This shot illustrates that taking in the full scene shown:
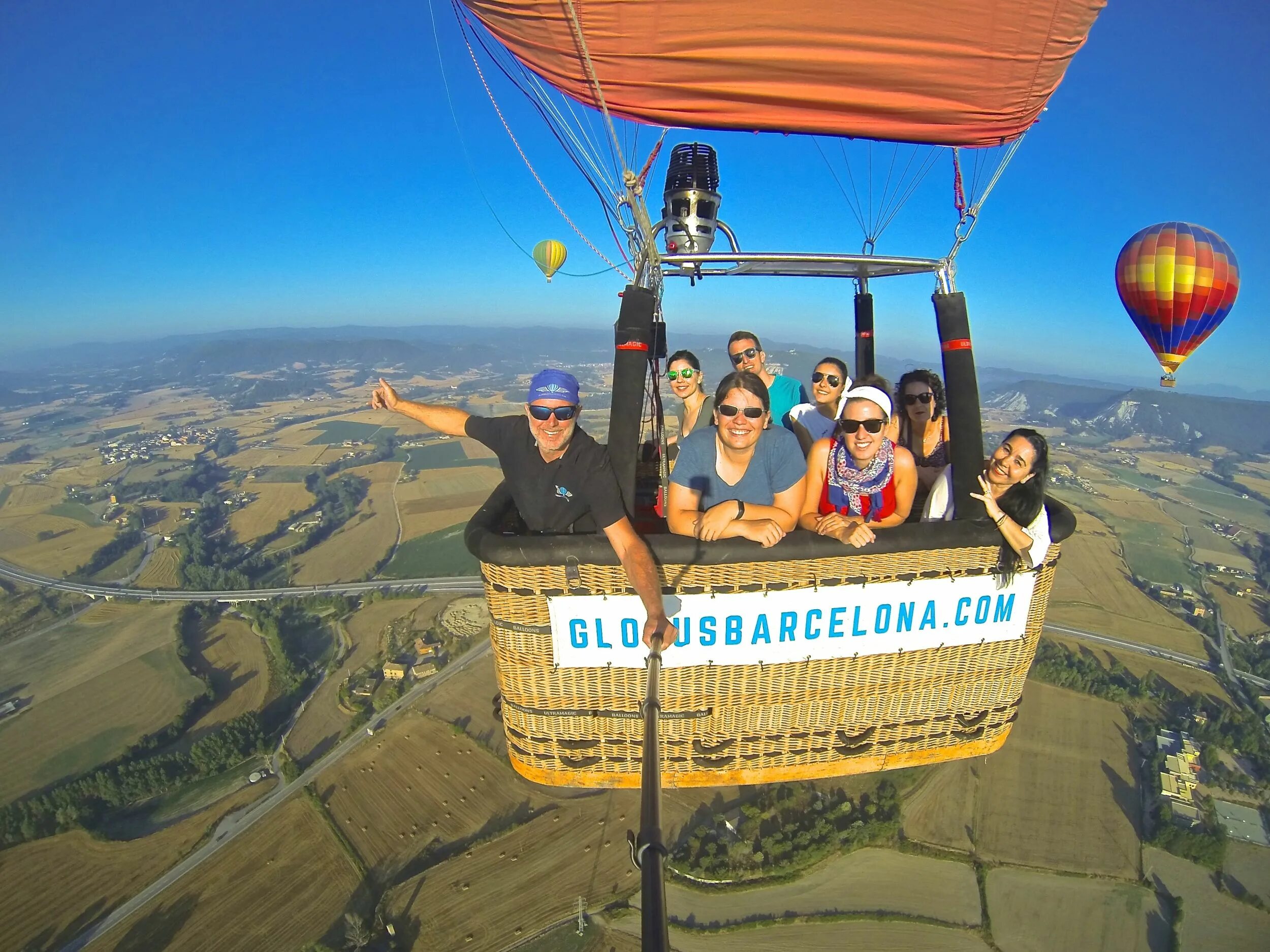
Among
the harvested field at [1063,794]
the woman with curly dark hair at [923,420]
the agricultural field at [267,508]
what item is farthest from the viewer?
the agricultural field at [267,508]

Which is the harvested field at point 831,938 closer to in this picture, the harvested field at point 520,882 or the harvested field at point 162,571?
the harvested field at point 520,882

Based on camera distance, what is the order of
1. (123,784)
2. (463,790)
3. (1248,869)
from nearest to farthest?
(1248,869) < (463,790) < (123,784)

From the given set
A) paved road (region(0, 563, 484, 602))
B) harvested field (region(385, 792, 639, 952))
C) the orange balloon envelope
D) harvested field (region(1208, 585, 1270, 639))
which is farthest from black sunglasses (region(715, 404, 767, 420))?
harvested field (region(1208, 585, 1270, 639))

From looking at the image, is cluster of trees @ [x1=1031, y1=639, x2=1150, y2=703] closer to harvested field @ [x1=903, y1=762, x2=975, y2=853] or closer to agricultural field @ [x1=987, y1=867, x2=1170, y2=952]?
harvested field @ [x1=903, y1=762, x2=975, y2=853]

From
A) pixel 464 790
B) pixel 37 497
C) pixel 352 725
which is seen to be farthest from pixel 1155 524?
pixel 37 497

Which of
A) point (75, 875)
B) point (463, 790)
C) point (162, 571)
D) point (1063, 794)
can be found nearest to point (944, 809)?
point (1063, 794)

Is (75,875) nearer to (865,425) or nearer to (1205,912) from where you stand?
(865,425)

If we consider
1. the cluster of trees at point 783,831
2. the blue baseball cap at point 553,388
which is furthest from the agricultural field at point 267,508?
the blue baseball cap at point 553,388

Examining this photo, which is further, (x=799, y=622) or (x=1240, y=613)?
(x=1240, y=613)
